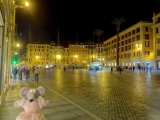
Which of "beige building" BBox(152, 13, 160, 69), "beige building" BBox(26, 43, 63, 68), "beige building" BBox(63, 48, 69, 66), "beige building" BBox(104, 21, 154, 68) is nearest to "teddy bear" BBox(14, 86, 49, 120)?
"beige building" BBox(152, 13, 160, 69)

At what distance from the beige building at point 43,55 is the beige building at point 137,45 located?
59.2 meters

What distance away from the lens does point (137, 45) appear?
2852 inches

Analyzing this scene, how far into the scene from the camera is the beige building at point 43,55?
13500cm

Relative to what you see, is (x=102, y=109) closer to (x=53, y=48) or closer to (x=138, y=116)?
(x=138, y=116)

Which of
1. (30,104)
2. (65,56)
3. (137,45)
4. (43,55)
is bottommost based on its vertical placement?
(30,104)

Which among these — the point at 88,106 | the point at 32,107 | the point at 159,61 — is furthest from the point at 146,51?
the point at 32,107

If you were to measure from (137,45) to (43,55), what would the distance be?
80938 mm

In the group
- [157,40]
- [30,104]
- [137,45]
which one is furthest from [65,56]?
[30,104]

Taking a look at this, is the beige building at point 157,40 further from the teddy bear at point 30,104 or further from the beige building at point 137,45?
the teddy bear at point 30,104

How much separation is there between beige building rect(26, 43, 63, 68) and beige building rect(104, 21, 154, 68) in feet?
194

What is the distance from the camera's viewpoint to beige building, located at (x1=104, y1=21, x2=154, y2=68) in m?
68.8

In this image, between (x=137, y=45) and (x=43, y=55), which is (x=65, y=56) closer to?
→ (x=43, y=55)

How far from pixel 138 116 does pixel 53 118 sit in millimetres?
2933

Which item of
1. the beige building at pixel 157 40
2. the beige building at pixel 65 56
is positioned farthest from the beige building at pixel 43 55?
the beige building at pixel 157 40
